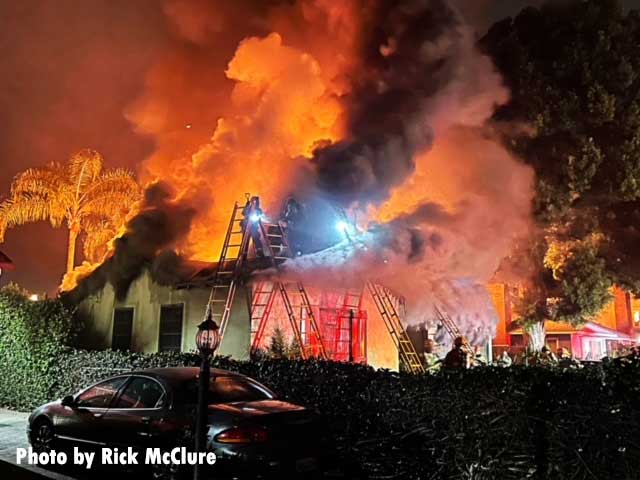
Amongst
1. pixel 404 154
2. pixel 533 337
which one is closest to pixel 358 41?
pixel 404 154

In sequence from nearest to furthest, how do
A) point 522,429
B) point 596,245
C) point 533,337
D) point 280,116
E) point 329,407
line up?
point 522,429
point 329,407
point 280,116
point 596,245
point 533,337

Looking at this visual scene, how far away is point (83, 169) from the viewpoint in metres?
25.1

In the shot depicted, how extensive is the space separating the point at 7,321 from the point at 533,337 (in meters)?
18.5

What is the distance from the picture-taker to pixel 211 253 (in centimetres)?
1474

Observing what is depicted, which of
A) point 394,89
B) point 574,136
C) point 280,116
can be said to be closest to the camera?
point 394,89

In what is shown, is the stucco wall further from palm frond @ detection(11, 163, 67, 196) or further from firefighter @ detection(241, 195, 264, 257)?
palm frond @ detection(11, 163, 67, 196)

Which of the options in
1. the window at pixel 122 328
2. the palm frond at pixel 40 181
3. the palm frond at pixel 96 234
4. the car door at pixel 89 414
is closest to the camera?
the car door at pixel 89 414

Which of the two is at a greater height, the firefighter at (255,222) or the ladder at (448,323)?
the firefighter at (255,222)

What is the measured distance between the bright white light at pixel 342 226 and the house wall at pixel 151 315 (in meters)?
2.62

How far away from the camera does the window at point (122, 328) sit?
14.3 meters

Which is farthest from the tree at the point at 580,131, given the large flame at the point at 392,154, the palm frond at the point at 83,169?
the palm frond at the point at 83,169

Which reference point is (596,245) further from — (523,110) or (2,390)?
(2,390)

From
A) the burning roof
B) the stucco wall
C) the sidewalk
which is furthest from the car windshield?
the burning roof

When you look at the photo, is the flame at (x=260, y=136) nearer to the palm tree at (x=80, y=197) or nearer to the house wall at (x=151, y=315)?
the house wall at (x=151, y=315)
